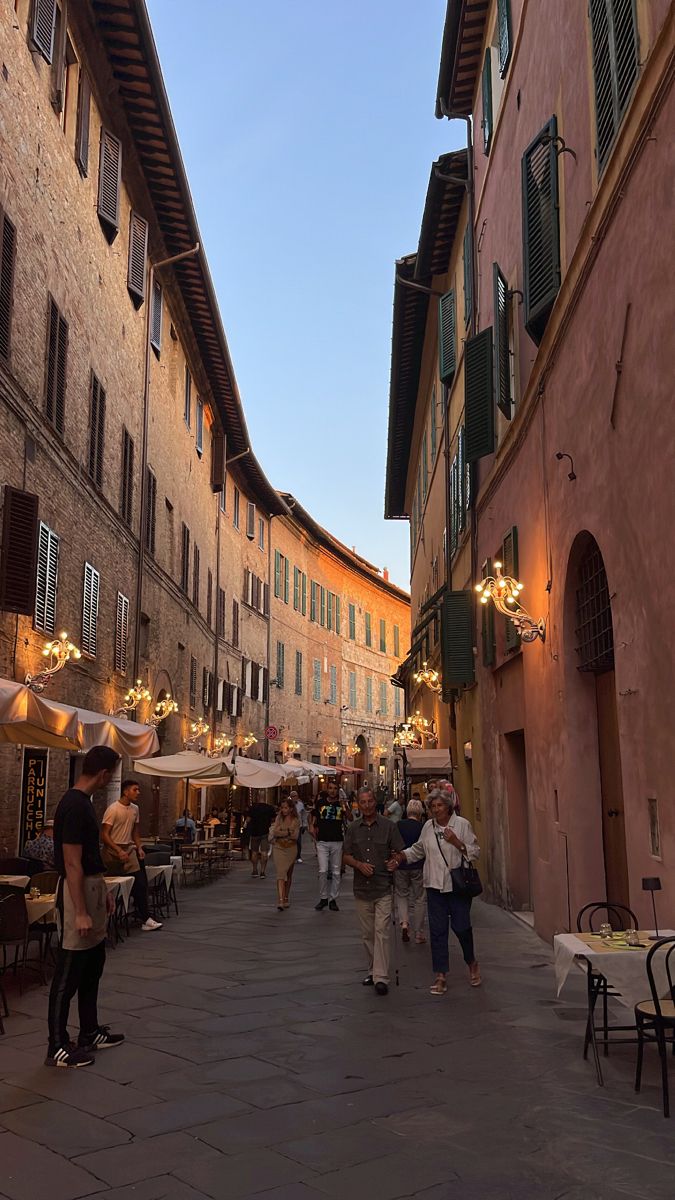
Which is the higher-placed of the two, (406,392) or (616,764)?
(406,392)

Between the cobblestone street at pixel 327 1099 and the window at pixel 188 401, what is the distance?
18.8 m

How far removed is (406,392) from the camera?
2697cm

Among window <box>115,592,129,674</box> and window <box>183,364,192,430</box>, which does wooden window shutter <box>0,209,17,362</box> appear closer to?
window <box>115,592,129,674</box>

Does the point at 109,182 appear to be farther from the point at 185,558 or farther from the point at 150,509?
the point at 185,558

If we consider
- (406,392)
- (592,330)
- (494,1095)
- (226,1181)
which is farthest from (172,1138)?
(406,392)

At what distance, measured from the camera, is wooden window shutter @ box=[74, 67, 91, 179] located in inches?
608

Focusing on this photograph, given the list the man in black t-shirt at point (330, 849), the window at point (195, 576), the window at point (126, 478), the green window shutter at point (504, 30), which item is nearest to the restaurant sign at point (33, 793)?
the man in black t-shirt at point (330, 849)

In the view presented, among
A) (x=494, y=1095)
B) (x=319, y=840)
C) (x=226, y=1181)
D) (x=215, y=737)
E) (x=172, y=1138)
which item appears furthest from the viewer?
(x=215, y=737)

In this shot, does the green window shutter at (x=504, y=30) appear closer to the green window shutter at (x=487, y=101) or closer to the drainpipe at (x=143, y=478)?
the green window shutter at (x=487, y=101)

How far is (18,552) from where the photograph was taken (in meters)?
12.1

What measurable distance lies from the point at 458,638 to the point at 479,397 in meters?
3.90

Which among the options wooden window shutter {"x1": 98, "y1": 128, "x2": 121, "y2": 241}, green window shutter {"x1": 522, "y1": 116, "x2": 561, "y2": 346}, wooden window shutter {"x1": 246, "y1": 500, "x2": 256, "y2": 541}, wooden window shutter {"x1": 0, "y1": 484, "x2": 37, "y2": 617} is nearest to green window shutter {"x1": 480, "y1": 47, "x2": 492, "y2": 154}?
green window shutter {"x1": 522, "y1": 116, "x2": 561, "y2": 346}

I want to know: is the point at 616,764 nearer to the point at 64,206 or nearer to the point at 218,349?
the point at 64,206

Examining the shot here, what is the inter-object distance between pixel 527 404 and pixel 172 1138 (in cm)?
844
